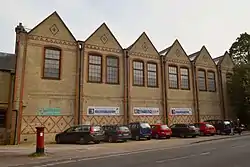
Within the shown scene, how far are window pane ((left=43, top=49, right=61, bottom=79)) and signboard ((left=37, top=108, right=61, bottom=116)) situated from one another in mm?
3013

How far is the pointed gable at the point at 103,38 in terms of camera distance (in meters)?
27.9

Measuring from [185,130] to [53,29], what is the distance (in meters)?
16.0

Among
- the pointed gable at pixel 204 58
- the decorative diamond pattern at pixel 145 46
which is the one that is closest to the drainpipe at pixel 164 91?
the decorative diamond pattern at pixel 145 46

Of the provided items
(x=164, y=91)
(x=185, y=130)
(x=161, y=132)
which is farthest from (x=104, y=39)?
(x=185, y=130)

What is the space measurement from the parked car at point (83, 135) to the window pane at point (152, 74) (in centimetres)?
1070

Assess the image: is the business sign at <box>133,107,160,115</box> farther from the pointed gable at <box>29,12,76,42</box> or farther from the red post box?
the red post box

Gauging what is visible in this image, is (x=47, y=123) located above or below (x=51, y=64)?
below

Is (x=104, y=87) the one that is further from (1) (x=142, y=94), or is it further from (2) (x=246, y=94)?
(2) (x=246, y=94)

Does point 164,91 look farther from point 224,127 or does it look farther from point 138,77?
point 224,127

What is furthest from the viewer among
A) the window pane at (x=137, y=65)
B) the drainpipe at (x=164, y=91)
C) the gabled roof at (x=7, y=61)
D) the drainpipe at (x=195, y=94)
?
the drainpipe at (x=195, y=94)

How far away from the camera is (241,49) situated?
4069cm

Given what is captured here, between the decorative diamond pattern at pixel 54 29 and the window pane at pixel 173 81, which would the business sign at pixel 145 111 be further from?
the decorative diamond pattern at pixel 54 29

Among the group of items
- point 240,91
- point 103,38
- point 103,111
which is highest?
point 103,38

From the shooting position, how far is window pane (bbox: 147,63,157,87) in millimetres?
30891
